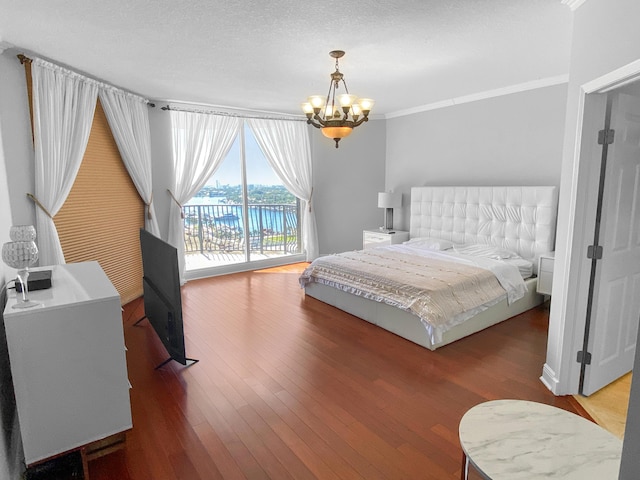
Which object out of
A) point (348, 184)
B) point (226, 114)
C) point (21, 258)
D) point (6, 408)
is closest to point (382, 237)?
point (348, 184)

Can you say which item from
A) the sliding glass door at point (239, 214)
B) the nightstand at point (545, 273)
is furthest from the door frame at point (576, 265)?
the sliding glass door at point (239, 214)

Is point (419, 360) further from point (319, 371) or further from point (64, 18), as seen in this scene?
point (64, 18)

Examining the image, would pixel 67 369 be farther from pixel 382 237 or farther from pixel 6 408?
pixel 382 237

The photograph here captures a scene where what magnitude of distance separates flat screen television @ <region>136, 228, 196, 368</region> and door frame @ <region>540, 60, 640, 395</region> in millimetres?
2635

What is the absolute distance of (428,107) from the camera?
555 centimetres

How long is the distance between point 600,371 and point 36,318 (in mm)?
3418

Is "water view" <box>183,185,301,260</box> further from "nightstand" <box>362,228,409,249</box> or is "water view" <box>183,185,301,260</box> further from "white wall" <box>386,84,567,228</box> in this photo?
"white wall" <box>386,84,567,228</box>

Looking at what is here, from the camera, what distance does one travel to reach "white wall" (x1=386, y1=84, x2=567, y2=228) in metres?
4.26

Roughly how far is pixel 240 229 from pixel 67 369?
435cm

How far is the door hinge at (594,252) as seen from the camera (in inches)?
91.1

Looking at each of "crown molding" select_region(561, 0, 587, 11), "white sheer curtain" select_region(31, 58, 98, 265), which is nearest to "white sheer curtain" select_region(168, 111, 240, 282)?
"white sheer curtain" select_region(31, 58, 98, 265)

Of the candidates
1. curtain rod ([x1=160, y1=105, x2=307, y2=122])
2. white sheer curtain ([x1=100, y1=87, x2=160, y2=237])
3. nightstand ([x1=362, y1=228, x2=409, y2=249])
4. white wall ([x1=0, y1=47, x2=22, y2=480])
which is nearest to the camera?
white wall ([x1=0, y1=47, x2=22, y2=480])

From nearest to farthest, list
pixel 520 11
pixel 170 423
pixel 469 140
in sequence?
pixel 170 423
pixel 520 11
pixel 469 140

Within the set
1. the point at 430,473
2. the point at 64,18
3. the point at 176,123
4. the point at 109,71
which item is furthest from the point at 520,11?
the point at 176,123
